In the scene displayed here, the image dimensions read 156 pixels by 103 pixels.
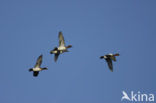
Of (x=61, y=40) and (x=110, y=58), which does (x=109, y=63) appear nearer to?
(x=110, y=58)

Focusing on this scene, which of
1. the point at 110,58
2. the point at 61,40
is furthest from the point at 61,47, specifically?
the point at 110,58

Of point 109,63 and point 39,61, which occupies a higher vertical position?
point 109,63

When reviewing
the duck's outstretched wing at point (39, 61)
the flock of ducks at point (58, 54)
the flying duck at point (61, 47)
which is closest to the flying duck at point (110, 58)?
the flock of ducks at point (58, 54)

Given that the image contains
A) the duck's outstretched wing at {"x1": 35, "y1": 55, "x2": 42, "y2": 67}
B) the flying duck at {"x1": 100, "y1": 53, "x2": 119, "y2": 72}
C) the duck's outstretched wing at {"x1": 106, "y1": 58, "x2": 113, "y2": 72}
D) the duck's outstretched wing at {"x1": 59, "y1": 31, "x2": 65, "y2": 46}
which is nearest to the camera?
the duck's outstretched wing at {"x1": 35, "y1": 55, "x2": 42, "y2": 67}

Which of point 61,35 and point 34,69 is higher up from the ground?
point 61,35

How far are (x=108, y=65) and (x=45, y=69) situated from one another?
8.81 meters

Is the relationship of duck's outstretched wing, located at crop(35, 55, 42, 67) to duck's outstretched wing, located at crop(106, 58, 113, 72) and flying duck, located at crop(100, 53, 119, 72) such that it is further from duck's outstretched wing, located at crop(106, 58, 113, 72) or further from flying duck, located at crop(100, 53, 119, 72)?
duck's outstretched wing, located at crop(106, 58, 113, 72)

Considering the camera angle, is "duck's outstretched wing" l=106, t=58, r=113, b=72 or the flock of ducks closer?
the flock of ducks

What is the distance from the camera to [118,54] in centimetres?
6200

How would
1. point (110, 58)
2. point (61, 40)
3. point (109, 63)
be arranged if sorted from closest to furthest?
point (61, 40)
point (110, 58)
point (109, 63)

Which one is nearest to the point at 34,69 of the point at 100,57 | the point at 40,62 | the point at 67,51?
the point at 40,62

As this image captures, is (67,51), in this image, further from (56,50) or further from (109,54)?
(109,54)

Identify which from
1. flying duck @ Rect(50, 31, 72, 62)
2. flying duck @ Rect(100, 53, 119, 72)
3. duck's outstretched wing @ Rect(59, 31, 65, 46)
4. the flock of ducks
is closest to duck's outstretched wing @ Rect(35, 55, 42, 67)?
the flock of ducks

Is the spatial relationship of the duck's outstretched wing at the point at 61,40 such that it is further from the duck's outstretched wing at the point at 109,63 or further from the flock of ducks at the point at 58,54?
the duck's outstretched wing at the point at 109,63
